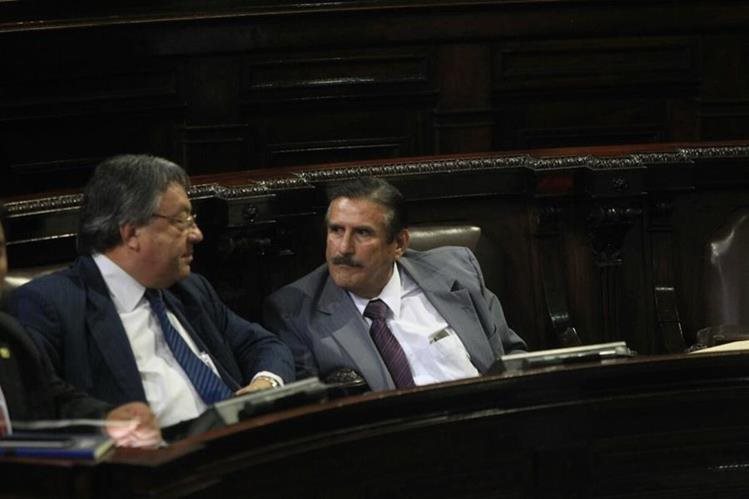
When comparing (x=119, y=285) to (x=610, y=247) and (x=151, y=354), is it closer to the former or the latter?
(x=151, y=354)

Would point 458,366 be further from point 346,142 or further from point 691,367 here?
point 346,142

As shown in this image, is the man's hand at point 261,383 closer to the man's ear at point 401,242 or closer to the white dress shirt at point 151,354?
the white dress shirt at point 151,354

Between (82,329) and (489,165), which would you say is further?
(489,165)

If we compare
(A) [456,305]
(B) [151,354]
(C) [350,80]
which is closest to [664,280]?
(A) [456,305]

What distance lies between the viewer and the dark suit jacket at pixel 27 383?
3.09 meters

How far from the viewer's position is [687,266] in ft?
15.8


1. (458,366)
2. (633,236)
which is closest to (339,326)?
(458,366)

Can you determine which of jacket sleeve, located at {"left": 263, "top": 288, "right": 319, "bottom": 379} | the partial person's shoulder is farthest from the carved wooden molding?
the partial person's shoulder

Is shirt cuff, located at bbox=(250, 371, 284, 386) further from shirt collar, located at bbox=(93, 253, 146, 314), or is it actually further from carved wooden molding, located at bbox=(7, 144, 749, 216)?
carved wooden molding, located at bbox=(7, 144, 749, 216)

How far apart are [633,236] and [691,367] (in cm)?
155

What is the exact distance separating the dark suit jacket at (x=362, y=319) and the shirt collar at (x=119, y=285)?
0.56 metres

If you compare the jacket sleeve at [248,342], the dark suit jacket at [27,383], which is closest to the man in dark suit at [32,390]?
the dark suit jacket at [27,383]

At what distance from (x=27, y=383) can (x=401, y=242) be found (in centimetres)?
137

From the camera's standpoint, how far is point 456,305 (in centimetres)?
425
